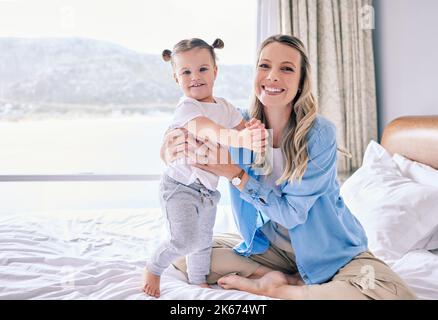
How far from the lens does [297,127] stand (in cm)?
136

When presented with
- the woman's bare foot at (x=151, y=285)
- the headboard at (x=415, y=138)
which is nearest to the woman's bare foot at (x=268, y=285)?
the woman's bare foot at (x=151, y=285)

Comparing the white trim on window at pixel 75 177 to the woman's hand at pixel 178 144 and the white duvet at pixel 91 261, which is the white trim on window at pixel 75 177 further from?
the woman's hand at pixel 178 144

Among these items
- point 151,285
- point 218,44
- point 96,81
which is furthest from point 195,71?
point 96,81

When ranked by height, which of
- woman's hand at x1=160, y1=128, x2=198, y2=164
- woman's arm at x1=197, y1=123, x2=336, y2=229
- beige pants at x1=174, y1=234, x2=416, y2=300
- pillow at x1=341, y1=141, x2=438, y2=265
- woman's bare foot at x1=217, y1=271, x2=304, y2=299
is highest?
woman's hand at x1=160, y1=128, x2=198, y2=164

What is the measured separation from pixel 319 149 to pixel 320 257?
0.32 meters

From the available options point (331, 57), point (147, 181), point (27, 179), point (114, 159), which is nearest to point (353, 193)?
point (331, 57)

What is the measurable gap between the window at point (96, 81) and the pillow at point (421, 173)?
54.0 inches

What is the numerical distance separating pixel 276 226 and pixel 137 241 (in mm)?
572

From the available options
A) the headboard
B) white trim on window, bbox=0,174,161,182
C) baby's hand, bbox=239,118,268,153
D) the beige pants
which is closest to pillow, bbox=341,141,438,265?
the headboard

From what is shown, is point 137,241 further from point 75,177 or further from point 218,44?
point 75,177

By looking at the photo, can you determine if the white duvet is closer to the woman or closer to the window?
the woman

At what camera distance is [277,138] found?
1469 mm

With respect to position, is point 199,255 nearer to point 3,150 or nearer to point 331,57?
point 331,57

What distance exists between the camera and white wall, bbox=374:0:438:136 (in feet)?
6.44
